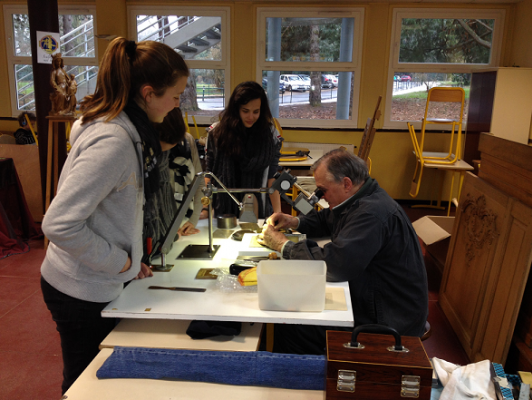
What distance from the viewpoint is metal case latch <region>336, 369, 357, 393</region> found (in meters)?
1.09

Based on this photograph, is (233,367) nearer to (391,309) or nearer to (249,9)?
(391,309)

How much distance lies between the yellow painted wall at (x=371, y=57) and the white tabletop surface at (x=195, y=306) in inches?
185

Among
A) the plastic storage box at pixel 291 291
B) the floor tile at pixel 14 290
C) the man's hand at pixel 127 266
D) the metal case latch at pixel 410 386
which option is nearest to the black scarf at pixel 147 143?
the man's hand at pixel 127 266

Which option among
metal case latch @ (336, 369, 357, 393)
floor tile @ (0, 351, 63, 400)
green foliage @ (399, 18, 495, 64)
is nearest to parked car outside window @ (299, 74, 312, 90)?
green foliage @ (399, 18, 495, 64)

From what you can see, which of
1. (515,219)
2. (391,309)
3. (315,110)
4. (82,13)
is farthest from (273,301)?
(82,13)

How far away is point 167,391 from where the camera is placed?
1276mm

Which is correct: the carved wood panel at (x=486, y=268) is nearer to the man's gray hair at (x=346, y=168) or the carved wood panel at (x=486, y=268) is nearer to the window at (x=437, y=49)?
the man's gray hair at (x=346, y=168)

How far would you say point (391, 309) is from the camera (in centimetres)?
184

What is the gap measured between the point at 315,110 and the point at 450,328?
400cm

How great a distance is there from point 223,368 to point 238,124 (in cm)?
177

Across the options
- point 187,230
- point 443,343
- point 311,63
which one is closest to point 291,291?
point 187,230

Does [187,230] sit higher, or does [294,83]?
[294,83]

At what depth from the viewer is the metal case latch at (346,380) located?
1.09m

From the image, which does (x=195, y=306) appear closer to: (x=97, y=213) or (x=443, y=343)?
(x=97, y=213)
